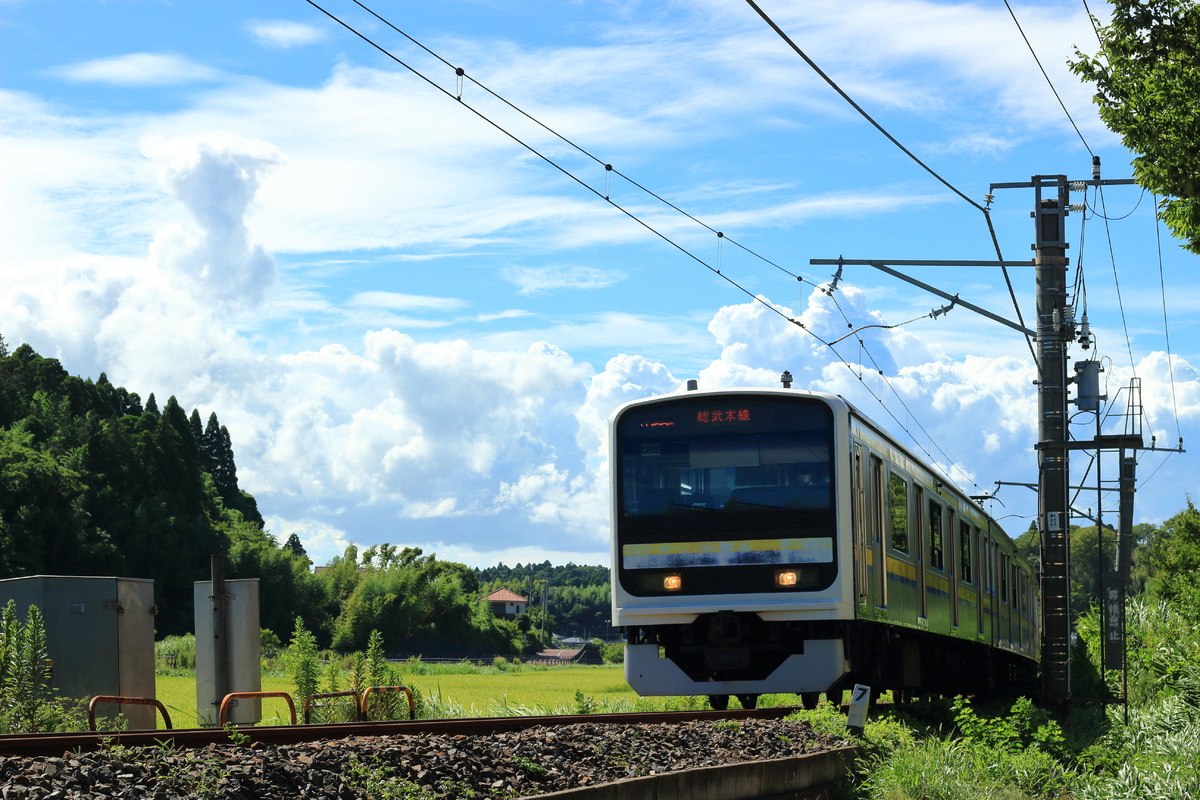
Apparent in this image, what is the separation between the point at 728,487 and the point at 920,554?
4.48m

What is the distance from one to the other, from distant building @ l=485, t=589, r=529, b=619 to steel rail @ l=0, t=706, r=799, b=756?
15340cm

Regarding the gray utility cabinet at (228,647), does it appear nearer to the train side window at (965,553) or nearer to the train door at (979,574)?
the train side window at (965,553)

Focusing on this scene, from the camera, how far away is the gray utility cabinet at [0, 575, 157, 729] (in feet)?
40.5

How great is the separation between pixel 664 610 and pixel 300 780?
7.74 meters

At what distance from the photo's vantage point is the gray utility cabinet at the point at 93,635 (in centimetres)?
1235

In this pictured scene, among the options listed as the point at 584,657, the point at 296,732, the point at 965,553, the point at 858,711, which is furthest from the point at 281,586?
the point at 296,732

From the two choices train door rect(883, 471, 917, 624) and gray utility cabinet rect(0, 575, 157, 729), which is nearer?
gray utility cabinet rect(0, 575, 157, 729)

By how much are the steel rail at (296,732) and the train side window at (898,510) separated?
373cm

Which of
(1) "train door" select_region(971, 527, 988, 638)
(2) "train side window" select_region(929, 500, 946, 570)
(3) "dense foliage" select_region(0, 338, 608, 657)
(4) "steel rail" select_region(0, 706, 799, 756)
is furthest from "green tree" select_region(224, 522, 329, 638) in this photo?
(4) "steel rail" select_region(0, 706, 799, 756)

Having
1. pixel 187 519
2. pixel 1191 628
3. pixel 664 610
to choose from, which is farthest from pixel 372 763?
pixel 187 519

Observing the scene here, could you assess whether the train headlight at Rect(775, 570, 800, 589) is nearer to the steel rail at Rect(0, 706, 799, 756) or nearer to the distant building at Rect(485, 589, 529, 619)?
the steel rail at Rect(0, 706, 799, 756)

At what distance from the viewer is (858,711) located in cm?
1119

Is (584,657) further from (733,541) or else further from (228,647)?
(228,647)

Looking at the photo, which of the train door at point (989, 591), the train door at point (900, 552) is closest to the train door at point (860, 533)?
the train door at point (900, 552)
